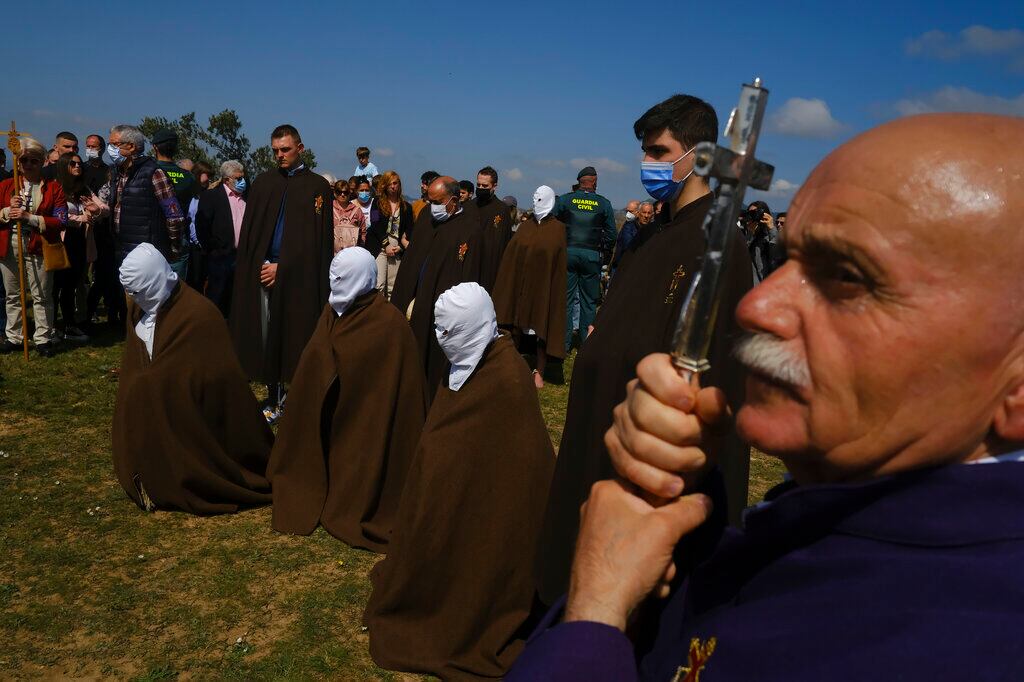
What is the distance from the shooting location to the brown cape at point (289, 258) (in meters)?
7.21

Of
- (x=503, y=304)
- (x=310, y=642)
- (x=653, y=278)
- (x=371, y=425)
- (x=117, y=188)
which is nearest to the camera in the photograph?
(x=653, y=278)

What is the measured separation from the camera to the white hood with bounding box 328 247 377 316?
5.30m

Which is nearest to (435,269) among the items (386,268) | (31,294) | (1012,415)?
(386,268)

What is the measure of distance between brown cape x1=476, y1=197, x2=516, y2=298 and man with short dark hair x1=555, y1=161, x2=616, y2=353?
119 cm

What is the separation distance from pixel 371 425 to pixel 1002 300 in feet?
15.6

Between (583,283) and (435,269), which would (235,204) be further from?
(583,283)

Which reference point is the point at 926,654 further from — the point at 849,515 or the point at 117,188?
the point at 117,188

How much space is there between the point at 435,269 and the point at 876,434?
7415 mm

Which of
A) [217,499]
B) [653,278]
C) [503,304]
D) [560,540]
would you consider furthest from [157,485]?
[503,304]

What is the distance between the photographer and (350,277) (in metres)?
5.32

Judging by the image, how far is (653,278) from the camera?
314 centimetres

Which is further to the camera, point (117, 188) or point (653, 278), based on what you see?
point (117, 188)

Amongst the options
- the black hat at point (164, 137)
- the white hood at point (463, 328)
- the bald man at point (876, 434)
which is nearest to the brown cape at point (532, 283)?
the black hat at point (164, 137)

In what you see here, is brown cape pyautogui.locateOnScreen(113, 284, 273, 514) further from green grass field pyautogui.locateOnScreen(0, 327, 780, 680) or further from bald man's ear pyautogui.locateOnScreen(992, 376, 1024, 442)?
bald man's ear pyautogui.locateOnScreen(992, 376, 1024, 442)
